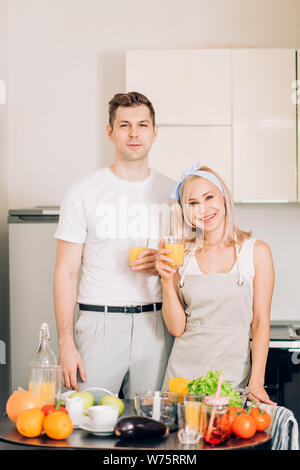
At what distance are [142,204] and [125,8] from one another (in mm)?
1527

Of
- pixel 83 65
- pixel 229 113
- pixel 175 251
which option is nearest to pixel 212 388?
pixel 175 251

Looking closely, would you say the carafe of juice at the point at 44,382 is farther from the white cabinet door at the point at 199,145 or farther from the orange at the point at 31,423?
the white cabinet door at the point at 199,145

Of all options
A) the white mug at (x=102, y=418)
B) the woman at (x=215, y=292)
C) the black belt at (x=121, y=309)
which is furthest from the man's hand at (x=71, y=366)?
the white mug at (x=102, y=418)

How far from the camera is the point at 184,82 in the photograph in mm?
2770

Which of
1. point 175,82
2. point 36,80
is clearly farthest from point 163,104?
point 36,80

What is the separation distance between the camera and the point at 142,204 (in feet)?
6.70

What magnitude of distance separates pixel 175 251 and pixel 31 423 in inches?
27.5

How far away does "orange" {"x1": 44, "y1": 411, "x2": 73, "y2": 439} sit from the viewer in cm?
127

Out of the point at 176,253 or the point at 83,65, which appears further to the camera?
the point at 83,65

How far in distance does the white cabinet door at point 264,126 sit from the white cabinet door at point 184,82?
6cm

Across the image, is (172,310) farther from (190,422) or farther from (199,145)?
(199,145)

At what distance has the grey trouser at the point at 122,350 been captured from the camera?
199cm

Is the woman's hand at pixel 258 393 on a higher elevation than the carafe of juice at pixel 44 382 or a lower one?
lower

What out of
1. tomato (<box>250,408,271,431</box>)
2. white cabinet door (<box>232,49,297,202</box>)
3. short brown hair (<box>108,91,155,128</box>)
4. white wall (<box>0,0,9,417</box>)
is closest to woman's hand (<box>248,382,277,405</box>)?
tomato (<box>250,408,271,431</box>)
